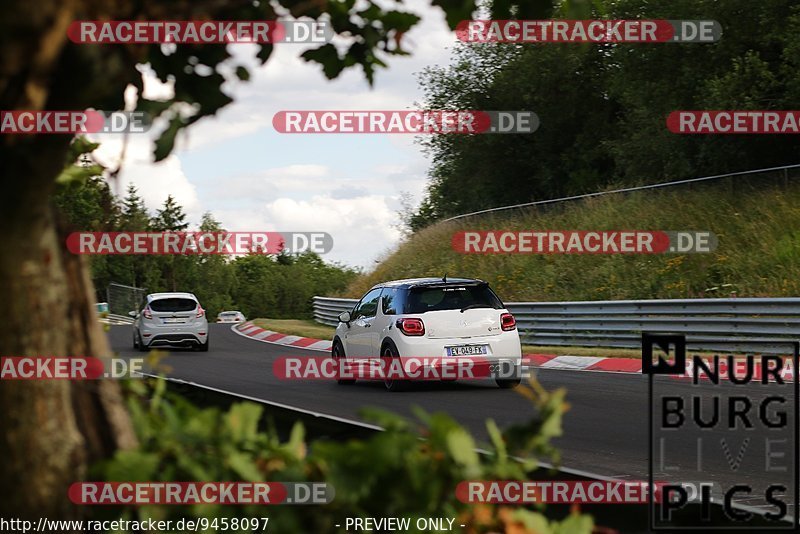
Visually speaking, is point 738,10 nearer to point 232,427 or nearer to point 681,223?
point 681,223

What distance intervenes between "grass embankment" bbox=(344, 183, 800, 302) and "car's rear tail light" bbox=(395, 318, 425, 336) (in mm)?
10338

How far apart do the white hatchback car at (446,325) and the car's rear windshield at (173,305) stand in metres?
14.1

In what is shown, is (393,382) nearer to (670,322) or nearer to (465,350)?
(465,350)

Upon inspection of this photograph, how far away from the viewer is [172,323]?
29594mm

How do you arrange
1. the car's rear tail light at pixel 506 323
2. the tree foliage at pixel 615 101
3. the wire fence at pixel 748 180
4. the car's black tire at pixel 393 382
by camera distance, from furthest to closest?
1. the tree foliage at pixel 615 101
2. the wire fence at pixel 748 180
3. the car's black tire at pixel 393 382
4. the car's rear tail light at pixel 506 323

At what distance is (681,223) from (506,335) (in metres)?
15.2

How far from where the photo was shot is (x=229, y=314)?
81688mm

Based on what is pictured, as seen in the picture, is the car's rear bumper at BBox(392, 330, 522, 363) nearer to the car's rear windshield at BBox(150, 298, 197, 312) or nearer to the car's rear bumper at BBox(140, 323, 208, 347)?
the car's rear bumper at BBox(140, 323, 208, 347)

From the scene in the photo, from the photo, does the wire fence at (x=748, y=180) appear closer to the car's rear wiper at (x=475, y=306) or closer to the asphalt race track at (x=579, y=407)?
the asphalt race track at (x=579, y=407)

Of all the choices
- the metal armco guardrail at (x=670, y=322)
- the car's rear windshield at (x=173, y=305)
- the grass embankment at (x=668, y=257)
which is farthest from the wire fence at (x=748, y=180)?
the car's rear windshield at (x=173, y=305)

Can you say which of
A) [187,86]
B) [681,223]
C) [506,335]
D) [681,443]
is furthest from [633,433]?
[681,223]

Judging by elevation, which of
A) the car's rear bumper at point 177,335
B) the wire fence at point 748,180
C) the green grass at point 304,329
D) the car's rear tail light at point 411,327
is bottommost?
the green grass at point 304,329

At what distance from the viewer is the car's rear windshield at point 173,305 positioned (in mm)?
29859

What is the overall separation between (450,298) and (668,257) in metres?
14.1
